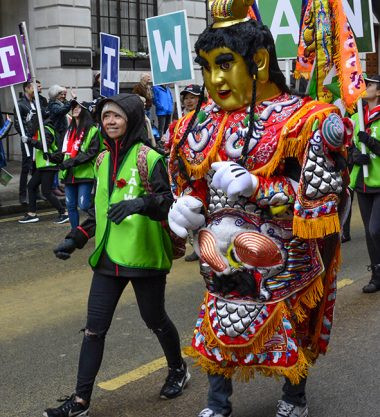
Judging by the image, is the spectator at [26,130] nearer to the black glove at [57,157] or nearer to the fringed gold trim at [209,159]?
the black glove at [57,157]

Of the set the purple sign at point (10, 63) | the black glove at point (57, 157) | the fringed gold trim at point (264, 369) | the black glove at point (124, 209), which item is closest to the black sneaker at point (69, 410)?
the fringed gold trim at point (264, 369)

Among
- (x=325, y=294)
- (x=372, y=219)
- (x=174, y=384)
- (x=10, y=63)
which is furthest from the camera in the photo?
(x=10, y=63)

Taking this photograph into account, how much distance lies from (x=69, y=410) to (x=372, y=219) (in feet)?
11.2

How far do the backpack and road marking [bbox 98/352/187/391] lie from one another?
Answer: 95 cm

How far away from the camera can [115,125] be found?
4035mm

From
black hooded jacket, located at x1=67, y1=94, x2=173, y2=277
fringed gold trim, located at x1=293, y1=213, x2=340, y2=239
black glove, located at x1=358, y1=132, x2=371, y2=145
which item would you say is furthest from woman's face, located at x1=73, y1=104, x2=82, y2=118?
fringed gold trim, located at x1=293, y1=213, x2=340, y2=239

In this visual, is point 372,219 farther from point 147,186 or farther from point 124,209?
point 124,209

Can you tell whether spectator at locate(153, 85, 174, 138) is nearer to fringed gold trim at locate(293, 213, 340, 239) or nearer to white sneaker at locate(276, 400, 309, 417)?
white sneaker at locate(276, 400, 309, 417)

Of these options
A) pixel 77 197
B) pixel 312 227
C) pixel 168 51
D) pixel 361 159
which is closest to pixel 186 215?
pixel 312 227

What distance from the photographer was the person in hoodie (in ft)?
12.9

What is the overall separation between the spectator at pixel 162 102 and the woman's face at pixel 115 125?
11.8 metres

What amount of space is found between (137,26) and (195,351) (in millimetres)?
15746

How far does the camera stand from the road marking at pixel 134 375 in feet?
14.8

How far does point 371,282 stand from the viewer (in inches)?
255
